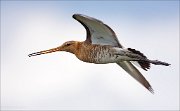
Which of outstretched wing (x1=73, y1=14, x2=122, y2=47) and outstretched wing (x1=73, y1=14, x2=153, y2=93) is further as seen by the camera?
outstretched wing (x1=73, y1=14, x2=122, y2=47)

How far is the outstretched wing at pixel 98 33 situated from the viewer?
800 inches

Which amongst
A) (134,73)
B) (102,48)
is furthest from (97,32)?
(134,73)

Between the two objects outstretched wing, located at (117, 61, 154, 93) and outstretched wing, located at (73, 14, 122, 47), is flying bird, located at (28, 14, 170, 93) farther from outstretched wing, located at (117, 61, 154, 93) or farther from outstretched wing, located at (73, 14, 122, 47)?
outstretched wing, located at (117, 61, 154, 93)

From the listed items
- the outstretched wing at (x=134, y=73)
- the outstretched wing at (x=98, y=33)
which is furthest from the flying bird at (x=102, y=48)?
the outstretched wing at (x=134, y=73)

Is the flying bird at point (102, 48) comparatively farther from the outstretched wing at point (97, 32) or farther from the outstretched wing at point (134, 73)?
the outstretched wing at point (134, 73)

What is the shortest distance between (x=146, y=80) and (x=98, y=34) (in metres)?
2.49

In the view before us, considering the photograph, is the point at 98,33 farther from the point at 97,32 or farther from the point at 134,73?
the point at 134,73

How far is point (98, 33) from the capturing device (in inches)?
822

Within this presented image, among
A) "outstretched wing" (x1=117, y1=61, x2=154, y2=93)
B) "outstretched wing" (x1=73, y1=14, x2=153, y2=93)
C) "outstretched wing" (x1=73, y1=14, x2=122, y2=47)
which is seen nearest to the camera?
"outstretched wing" (x1=73, y1=14, x2=153, y2=93)

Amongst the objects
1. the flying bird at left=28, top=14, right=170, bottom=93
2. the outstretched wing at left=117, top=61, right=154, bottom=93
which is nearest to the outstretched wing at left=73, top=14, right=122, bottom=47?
the flying bird at left=28, top=14, right=170, bottom=93

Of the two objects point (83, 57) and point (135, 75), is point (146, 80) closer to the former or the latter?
point (135, 75)

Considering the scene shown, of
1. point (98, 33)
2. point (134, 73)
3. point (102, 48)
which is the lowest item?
point (134, 73)

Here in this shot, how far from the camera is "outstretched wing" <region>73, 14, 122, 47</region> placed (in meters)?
20.3

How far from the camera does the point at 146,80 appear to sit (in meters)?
22.3
